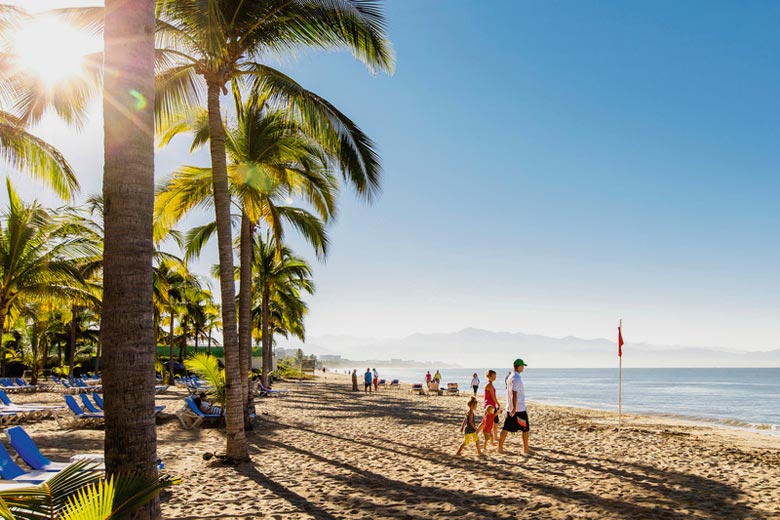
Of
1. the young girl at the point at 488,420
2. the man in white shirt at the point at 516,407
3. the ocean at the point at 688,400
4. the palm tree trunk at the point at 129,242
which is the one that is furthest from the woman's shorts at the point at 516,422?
the ocean at the point at 688,400

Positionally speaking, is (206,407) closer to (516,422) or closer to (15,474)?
(15,474)

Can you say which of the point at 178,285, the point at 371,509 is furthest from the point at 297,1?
the point at 178,285

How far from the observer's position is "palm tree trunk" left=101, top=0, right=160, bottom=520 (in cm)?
362

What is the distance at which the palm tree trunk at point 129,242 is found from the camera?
3621 mm

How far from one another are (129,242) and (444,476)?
21.6 feet

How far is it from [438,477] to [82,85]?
8.28 m

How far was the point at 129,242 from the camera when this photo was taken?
3.79 m

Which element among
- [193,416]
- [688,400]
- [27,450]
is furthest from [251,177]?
[688,400]

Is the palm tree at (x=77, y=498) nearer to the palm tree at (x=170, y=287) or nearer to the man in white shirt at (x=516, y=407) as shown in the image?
the man in white shirt at (x=516, y=407)

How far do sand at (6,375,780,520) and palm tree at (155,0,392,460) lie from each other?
1.72 metres

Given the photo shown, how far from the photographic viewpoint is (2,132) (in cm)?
1193

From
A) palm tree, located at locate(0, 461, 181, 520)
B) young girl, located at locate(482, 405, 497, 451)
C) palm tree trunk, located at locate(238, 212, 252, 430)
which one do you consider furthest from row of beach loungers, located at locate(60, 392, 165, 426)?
palm tree, located at locate(0, 461, 181, 520)

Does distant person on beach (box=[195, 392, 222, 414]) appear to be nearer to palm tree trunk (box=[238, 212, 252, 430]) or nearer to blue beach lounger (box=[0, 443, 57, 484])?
palm tree trunk (box=[238, 212, 252, 430])

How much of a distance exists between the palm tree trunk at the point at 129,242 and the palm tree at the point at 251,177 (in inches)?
279
